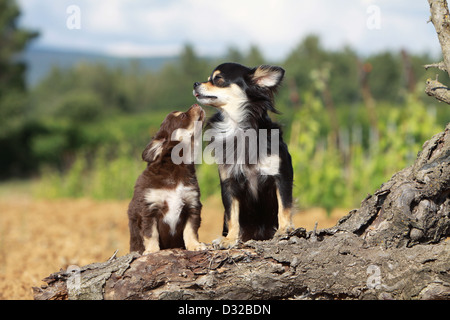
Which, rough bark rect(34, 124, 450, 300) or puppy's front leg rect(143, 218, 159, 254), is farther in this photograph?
puppy's front leg rect(143, 218, 159, 254)

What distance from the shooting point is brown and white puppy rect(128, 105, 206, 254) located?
12.9ft

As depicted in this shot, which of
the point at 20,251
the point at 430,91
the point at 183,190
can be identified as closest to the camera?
the point at 430,91

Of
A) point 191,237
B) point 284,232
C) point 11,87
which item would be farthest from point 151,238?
point 11,87

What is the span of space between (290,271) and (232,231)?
26.0 inches

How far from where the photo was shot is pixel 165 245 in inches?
163

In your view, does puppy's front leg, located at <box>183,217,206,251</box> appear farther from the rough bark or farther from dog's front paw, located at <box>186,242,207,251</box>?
the rough bark

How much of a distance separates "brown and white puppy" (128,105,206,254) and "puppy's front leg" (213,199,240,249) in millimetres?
144

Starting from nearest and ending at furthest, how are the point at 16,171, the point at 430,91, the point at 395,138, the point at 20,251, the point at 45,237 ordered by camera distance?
the point at 430,91 < the point at 20,251 < the point at 45,237 < the point at 395,138 < the point at 16,171

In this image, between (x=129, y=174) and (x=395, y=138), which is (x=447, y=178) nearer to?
(x=395, y=138)

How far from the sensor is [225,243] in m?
3.88

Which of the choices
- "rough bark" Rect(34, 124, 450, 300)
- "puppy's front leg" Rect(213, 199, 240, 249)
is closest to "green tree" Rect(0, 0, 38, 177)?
"puppy's front leg" Rect(213, 199, 240, 249)
